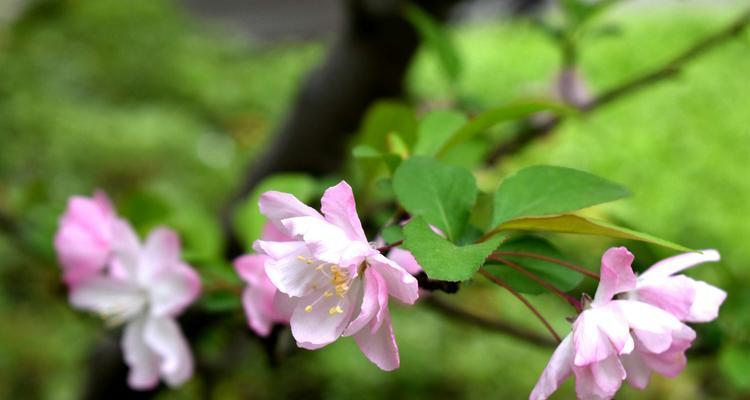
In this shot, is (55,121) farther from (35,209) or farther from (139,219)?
(139,219)

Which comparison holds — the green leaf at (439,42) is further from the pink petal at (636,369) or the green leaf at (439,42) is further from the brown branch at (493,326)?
the pink petal at (636,369)

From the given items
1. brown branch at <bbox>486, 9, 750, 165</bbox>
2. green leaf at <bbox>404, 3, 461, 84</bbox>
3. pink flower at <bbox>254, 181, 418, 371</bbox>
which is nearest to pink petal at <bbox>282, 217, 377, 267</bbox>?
pink flower at <bbox>254, 181, 418, 371</bbox>

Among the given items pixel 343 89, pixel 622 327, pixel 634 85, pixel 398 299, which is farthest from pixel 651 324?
pixel 343 89

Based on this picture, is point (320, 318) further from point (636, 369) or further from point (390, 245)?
point (636, 369)

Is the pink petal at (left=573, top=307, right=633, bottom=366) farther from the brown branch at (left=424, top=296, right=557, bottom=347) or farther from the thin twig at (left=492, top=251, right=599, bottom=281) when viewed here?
the brown branch at (left=424, top=296, right=557, bottom=347)

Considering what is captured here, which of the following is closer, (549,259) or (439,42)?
(549,259)
